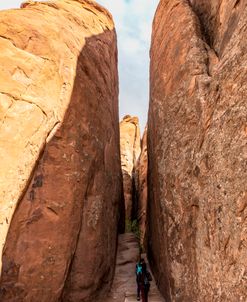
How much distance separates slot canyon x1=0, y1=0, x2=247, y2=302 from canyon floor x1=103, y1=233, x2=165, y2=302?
10cm

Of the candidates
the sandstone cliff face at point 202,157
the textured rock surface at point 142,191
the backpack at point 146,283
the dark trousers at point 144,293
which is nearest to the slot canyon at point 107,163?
the sandstone cliff face at point 202,157

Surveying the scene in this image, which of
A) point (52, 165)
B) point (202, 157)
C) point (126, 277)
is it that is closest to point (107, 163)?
point (52, 165)

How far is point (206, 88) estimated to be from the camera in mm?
12789

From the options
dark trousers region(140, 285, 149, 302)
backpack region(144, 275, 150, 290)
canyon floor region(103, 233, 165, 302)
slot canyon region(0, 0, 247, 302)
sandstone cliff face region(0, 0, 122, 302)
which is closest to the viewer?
slot canyon region(0, 0, 247, 302)

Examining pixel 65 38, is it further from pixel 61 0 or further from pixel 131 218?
pixel 131 218

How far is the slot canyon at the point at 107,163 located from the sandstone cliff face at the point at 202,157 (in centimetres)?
5

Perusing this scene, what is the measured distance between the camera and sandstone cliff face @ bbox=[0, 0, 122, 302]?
13.2 meters

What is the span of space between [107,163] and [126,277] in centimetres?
671

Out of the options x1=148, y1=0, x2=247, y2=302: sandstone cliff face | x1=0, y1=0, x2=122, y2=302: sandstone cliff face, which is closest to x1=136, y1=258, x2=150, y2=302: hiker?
x1=148, y1=0, x2=247, y2=302: sandstone cliff face

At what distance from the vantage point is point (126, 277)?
715 inches

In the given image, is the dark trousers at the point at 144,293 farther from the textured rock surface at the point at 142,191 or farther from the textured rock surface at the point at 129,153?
the textured rock surface at the point at 129,153

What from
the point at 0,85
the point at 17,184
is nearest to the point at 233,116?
the point at 17,184

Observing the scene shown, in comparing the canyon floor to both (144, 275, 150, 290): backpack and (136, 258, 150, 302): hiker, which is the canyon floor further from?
(144, 275, 150, 290): backpack

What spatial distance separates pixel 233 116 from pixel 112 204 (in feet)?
35.6
